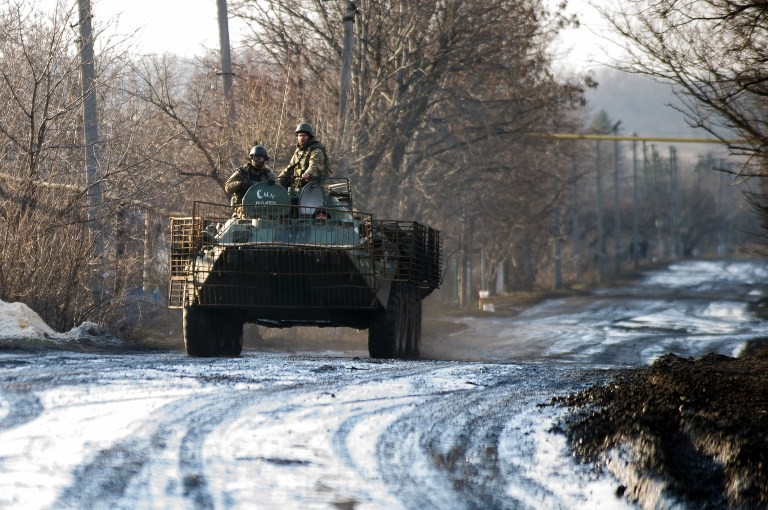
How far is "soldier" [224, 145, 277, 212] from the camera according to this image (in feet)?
51.6

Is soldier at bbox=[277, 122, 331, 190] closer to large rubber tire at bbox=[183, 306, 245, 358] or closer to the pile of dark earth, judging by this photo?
large rubber tire at bbox=[183, 306, 245, 358]

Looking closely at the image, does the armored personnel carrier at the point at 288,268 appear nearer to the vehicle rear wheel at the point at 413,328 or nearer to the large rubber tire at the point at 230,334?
the large rubber tire at the point at 230,334

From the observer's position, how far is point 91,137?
20.1m

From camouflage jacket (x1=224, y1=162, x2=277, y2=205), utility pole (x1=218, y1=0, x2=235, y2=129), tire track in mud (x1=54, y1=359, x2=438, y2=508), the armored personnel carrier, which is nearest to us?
tire track in mud (x1=54, y1=359, x2=438, y2=508)

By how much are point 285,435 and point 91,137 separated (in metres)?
13.7

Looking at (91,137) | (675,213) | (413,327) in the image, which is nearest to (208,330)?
(413,327)

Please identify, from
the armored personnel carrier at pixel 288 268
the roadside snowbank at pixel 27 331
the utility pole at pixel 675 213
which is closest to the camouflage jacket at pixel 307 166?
the armored personnel carrier at pixel 288 268

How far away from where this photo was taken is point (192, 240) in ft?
48.6

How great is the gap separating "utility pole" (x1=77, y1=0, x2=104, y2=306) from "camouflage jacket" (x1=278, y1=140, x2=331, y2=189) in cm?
386

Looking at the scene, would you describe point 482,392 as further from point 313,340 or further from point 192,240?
point 313,340

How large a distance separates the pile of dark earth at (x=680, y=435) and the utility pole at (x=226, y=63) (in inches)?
645

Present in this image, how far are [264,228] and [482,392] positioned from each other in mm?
5629

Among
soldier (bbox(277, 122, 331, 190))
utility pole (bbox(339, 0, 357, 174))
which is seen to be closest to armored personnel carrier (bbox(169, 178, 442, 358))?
soldier (bbox(277, 122, 331, 190))

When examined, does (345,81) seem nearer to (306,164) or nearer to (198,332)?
(306,164)
